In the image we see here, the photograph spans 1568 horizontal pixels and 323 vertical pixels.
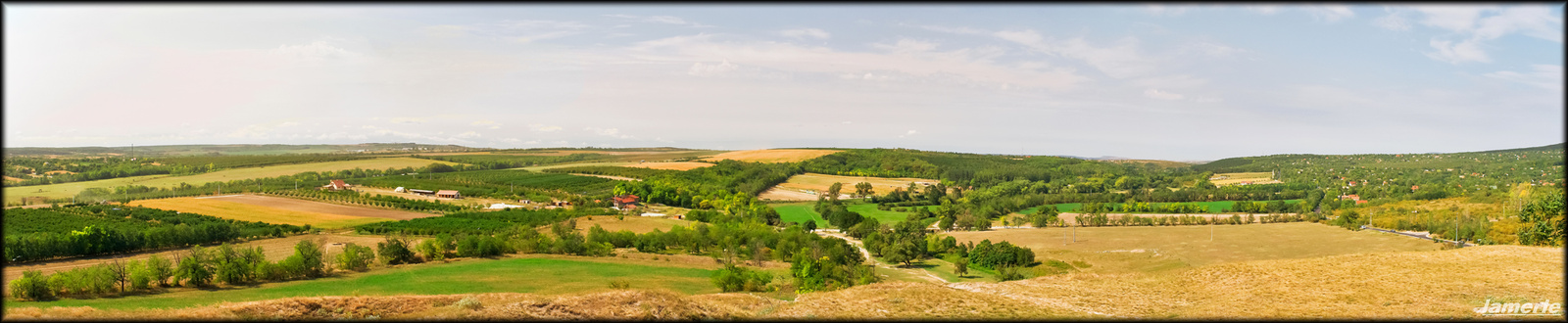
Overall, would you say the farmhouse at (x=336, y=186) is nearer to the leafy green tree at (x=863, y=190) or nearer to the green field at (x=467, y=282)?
the green field at (x=467, y=282)

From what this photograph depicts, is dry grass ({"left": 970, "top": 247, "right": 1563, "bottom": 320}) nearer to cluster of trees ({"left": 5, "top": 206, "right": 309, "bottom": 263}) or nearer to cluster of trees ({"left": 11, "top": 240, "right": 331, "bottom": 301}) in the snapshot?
cluster of trees ({"left": 11, "top": 240, "right": 331, "bottom": 301})

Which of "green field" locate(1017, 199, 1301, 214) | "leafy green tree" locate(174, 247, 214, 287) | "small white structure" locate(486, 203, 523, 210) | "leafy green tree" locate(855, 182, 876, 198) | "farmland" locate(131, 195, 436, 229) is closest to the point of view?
"leafy green tree" locate(174, 247, 214, 287)

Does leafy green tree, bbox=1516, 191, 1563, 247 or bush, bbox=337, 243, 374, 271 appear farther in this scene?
bush, bbox=337, 243, 374, 271

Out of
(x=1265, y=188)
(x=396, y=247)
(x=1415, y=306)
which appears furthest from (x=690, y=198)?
(x=1265, y=188)

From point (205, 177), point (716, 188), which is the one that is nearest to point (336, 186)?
point (205, 177)

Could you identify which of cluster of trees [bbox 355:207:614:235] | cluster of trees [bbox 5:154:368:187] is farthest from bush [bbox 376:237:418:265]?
cluster of trees [bbox 5:154:368:187]

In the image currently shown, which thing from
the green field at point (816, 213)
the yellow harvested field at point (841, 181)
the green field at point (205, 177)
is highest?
the green field at point (205, 177)

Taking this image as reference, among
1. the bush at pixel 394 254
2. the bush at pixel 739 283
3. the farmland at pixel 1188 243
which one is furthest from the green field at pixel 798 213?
the bush at pixel 394 254

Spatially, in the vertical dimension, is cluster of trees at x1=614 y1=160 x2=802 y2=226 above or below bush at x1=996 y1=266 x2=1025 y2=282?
above
